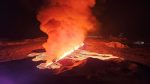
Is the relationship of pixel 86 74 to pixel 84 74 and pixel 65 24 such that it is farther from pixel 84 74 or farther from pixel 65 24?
pixel 65 24

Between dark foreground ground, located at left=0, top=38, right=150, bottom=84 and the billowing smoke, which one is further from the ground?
the billowing smoke

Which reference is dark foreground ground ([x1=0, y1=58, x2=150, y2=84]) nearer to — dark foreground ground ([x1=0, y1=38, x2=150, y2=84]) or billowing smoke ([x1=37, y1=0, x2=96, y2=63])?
dark foreground ground ([x1=0, y1=38, x2=150, y2=84])

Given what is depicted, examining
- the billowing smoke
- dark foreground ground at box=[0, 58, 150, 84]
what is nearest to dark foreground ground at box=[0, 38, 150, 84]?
dark foreground ground at box=[0, 58, 150, 84]

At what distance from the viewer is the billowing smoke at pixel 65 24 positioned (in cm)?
1483

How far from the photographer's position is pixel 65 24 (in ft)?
52.2

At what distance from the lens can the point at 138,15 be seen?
2559 centimetres

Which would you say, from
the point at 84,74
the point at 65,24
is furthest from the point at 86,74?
the point at 65,24

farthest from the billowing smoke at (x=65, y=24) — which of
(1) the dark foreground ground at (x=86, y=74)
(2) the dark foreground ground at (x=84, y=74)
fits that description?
(1) the dark foreground ground at (x=86, y=74)

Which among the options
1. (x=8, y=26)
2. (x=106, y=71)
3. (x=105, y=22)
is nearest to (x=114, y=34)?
(x=105, y=22)

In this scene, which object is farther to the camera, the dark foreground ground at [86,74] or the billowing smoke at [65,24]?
the billowing smoke at [65,24]

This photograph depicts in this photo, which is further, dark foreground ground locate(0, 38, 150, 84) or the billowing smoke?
the billowing smoke

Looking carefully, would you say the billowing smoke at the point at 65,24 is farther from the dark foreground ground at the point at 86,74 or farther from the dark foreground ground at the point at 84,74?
the dark foreground ground at the point at 86,74

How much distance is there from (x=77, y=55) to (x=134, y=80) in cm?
374

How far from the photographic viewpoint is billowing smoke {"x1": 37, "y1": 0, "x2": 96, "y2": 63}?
14.8 metres
